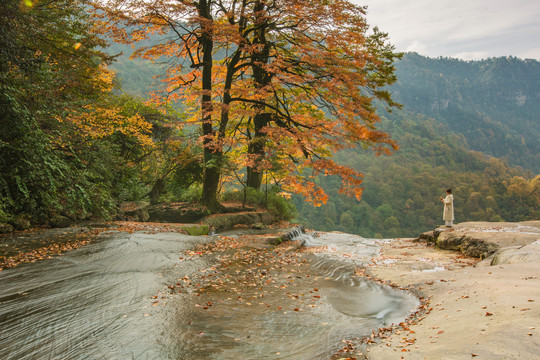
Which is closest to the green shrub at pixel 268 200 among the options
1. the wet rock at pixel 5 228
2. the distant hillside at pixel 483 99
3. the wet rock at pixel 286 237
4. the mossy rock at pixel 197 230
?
the wet rock at pixel 286 237

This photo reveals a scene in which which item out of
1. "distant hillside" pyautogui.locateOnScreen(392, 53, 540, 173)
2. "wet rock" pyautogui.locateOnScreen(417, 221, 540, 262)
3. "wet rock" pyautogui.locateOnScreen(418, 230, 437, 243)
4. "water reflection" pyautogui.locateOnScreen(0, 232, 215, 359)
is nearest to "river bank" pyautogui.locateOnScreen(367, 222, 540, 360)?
"wet rock" pyautogui.locateOnScreen(417, 221, 540, 262)

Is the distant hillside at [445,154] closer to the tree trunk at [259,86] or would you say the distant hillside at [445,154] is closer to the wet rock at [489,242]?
the tree trunk at [259,86]

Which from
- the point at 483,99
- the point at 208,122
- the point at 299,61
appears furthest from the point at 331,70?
the point at 483,99

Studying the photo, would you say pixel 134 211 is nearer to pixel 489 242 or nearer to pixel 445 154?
pixel 489 242

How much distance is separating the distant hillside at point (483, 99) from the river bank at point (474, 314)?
133m

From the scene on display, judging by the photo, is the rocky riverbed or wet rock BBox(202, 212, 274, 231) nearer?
the rocky riverbed

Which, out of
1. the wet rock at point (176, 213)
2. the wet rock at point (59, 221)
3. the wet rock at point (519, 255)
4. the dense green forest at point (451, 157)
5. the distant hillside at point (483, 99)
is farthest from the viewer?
the distant hillside at point (483, 99)

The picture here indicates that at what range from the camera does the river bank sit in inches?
115

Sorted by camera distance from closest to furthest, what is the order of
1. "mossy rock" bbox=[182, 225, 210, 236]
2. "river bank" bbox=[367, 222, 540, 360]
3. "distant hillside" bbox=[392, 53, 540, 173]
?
"river bank" bbox=[367, 222, 540, 360], "mossy rock" bbox=[182, 225, 210, 236], "distant hillside" bbox=[392, 53, 540, 173]

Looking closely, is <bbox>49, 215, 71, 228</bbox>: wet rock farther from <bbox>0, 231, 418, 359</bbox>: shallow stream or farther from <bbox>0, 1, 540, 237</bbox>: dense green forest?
<bbox>0, 231, 418, 359</bbox>: shallow stream

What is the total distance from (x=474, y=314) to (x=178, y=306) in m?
3.77

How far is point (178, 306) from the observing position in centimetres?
434

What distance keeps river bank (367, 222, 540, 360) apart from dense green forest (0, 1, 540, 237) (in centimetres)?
758

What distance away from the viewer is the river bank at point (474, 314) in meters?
2.91
